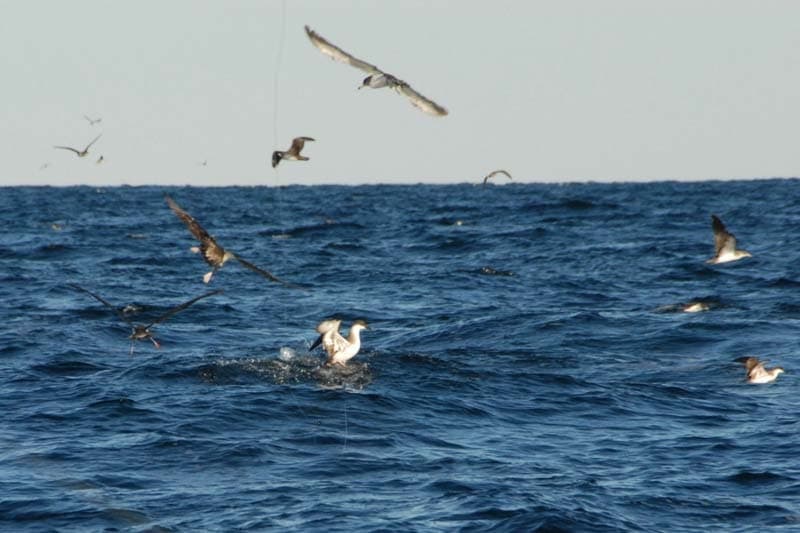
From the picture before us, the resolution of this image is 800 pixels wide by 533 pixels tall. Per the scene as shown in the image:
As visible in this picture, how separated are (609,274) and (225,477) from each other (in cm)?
2332

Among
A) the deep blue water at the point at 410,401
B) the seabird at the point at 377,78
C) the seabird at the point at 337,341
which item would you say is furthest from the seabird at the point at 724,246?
the seabird at the point at 377,78

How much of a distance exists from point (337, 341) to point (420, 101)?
8.37 m

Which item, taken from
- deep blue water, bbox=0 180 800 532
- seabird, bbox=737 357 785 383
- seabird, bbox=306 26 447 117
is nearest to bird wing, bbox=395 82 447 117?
seabird, bbox=306 26 447 117

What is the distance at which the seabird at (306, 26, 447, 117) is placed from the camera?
449 inches

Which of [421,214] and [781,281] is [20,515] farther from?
[421,214]

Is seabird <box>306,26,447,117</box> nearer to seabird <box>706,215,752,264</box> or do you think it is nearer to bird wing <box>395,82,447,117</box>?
bird wing <box>395,82,447,117</box>

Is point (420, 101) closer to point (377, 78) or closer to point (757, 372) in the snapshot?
point (377, 78)

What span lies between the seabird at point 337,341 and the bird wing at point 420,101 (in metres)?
7.88

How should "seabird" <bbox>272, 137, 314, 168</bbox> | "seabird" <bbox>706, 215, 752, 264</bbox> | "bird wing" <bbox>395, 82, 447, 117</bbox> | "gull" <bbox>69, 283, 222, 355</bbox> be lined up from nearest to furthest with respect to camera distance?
"bird wing" <bbox>395, 82, 447, 117</bbox> → "gull" <bbox>69, 283, 222, 355</bbox> → "seabird" <bbox>272, 137, 314, 168</bbox> → "seabird" <bbox>706, 215, 752, 264</bbox>

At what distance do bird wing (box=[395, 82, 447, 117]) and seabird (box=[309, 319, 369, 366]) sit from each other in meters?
7.88

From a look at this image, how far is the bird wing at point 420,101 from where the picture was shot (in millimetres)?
11299

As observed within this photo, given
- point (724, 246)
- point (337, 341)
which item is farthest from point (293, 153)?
point (724, 246)

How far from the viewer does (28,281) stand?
111 feet

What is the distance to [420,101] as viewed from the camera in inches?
454
